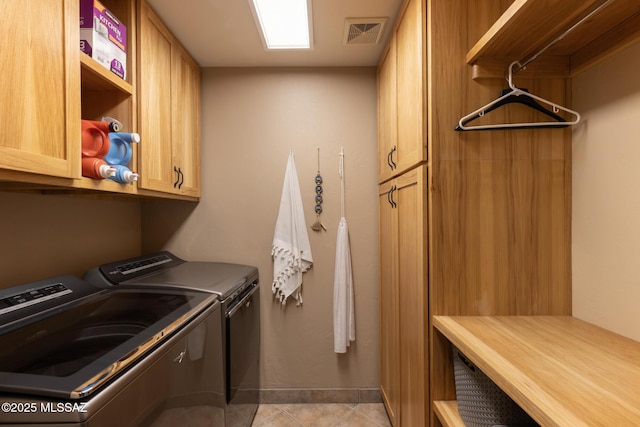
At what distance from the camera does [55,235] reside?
1551 mm

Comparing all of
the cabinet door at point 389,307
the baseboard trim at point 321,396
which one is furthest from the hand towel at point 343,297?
the baseboard trim at point 321,396

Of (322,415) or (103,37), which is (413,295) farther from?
(103,37)

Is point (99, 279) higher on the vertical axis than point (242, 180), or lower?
lower

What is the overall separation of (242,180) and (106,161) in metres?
1.11

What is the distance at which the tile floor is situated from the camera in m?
2.08

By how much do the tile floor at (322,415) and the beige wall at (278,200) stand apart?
133 millimetres

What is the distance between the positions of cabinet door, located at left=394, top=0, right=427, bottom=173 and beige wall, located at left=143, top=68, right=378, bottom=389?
25.7 inches

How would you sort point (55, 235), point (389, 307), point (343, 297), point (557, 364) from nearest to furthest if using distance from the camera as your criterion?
1. point (557, 364)
2. point (55, 235)
3. point (389, 307)
4. point (343, 297)

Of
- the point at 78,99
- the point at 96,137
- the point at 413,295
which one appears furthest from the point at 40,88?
the point at 413,295

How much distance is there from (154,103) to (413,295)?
63.6 inches

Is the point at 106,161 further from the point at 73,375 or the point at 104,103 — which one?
the point at 73,375

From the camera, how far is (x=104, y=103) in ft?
4.94

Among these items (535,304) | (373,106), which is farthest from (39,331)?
(373,106)

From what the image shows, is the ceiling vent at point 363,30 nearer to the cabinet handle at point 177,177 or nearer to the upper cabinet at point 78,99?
the upper cabinet at point 78,99
